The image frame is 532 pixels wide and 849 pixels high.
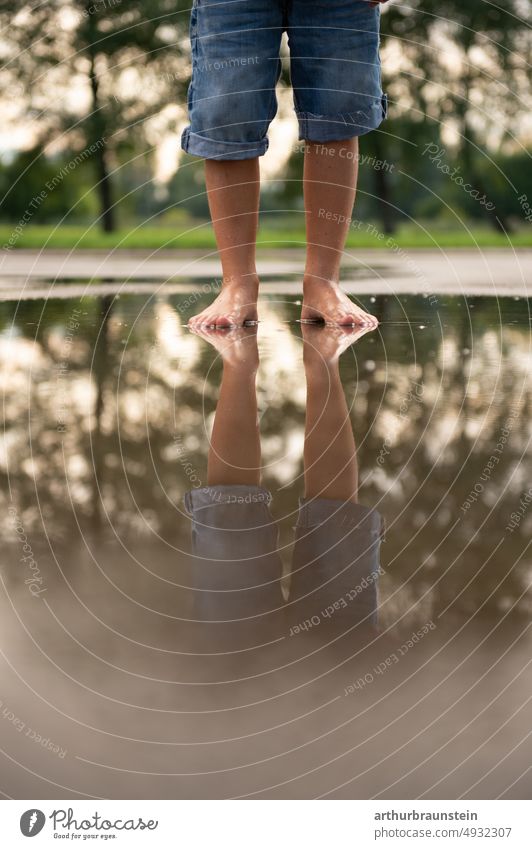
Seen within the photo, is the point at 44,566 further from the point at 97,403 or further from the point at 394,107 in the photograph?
the point at 394,107

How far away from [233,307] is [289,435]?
123 centimetres

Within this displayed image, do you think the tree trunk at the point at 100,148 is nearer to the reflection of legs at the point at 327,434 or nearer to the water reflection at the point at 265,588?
the reflection of legs at the point at 327,434

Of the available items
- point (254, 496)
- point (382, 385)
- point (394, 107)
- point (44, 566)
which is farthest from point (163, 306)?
point (394, 107)

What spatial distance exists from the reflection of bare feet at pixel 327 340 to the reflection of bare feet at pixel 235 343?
4.3 inches

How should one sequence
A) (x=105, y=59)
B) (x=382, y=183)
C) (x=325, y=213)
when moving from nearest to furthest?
(x=325, y=213)
(x=105, y=59)
(x=382, y=183)

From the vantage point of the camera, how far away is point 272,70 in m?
2.76

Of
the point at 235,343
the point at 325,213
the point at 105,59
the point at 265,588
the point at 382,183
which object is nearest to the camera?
the point at 265,588

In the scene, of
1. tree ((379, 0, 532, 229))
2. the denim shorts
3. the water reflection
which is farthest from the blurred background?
the water reflection

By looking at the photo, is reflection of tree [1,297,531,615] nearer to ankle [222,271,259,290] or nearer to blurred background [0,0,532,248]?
ankle [222,271,259,290]

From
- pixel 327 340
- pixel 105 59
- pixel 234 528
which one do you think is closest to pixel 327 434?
pixel 234 528

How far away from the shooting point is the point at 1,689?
2.90ft

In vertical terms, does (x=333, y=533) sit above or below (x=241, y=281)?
below

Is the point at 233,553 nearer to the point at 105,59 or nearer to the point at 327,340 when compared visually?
the point at 327,340

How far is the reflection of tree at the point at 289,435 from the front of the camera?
1.16 m
